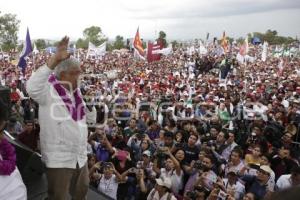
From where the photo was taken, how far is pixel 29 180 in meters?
2.89

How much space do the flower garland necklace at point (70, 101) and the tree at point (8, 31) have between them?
111ft

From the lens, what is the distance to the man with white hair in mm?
2588

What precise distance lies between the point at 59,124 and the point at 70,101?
181 millimetres

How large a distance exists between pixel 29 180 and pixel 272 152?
4.18 meters

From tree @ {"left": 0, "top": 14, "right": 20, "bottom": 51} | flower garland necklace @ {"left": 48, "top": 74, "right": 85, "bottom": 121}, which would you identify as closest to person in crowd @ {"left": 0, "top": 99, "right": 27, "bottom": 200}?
flower garland necklace @ {"left": 48, "top": 74, "right": 85, "bottom": 121}

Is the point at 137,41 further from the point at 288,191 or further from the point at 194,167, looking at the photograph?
the point at 288,191

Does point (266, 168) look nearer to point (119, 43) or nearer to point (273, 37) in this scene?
point (119, 43)

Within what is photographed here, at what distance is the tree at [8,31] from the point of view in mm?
34500

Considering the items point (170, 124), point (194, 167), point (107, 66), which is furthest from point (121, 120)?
point (107, 66)

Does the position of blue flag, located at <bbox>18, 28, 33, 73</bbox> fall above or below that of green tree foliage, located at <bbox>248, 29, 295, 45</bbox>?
above

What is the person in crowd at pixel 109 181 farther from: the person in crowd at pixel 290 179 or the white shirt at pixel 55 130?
the white shirt at pixel 55 130

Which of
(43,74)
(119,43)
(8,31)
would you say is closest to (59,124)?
(43,74)

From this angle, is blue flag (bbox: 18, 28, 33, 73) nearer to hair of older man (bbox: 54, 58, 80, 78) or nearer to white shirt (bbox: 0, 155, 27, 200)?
hair of older man (bbox: 54, 58, 80, 78)

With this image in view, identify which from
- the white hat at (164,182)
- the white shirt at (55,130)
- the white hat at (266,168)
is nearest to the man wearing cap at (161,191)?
the white hat at (164,182)
